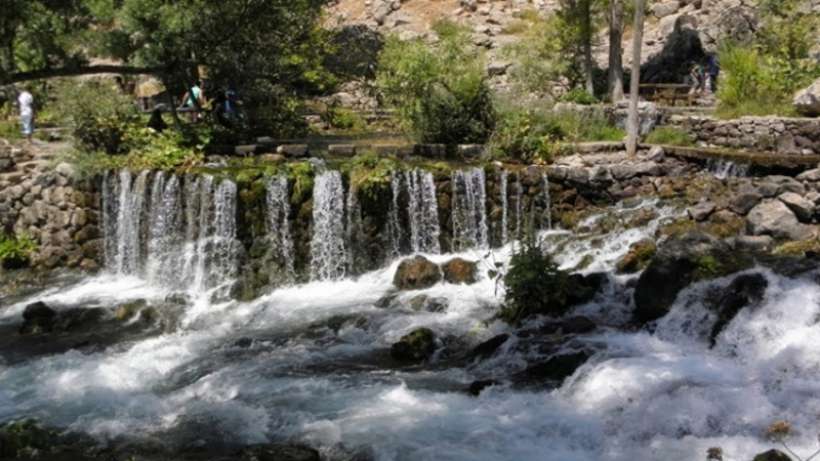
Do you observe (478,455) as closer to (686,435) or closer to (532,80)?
(686,435)

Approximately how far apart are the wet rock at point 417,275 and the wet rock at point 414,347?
2051 mm

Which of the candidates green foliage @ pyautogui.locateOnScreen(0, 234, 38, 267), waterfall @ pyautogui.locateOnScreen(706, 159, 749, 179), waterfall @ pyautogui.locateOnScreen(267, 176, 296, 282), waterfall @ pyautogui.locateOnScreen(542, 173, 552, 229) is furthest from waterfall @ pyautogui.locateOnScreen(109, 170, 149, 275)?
waterfall @ pyautogui.locateOnScreen(706, 159, 749, 179)

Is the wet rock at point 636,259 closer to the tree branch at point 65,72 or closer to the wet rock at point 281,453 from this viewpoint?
the wet rock at point 281,453

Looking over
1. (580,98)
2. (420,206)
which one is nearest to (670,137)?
(420,206)

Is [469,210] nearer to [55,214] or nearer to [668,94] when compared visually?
[55,214]

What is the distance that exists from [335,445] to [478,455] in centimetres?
124

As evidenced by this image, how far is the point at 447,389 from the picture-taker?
814 cm

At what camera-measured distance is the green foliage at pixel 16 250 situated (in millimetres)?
13406

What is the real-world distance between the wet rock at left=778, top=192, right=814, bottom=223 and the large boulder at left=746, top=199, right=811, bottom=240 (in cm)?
7

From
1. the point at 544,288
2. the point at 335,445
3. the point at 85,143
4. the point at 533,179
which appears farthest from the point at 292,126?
the point at 335,445

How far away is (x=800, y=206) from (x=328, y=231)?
21.6 ft

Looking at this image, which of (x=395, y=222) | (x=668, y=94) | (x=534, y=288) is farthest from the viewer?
(x=668, y=94)

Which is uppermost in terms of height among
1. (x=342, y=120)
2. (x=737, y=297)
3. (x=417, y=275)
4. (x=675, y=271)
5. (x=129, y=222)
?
(x=342, y=120)

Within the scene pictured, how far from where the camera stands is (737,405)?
692cm
